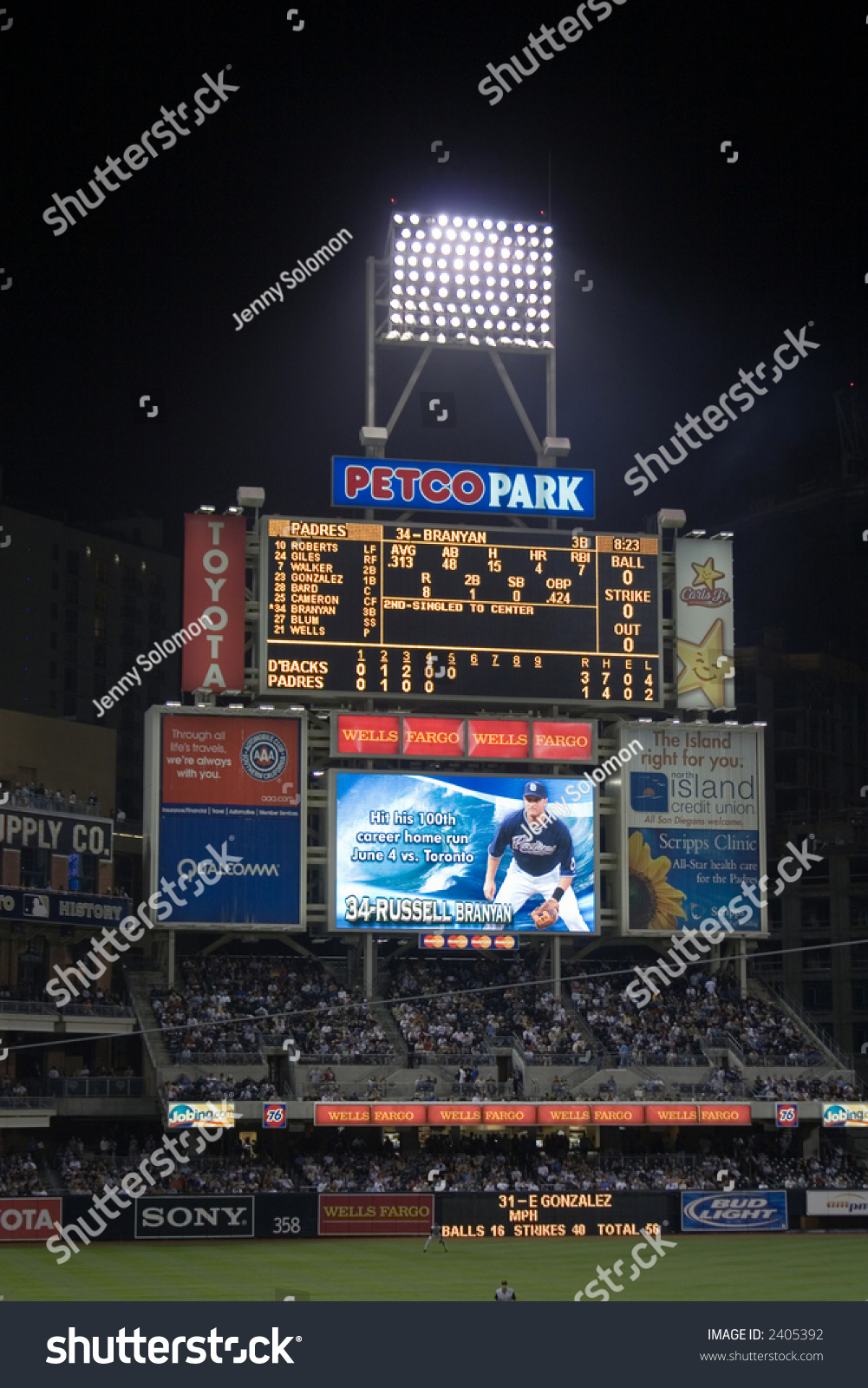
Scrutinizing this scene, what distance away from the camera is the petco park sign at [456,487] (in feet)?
189

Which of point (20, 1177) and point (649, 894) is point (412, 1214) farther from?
point (649, 894)

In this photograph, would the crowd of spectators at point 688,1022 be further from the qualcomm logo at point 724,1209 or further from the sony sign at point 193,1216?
the sony sign at point 193,1216

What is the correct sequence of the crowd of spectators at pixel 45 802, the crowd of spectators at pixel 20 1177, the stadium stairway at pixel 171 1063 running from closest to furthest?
the crowd of spectators at pixel 20 1177 → the stadium stairway at pixel 171 1063 → the crowd of spectators at pixel 45 802

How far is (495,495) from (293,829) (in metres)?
11.7

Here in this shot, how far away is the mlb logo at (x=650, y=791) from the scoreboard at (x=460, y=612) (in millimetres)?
2876

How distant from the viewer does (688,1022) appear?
2330 inches

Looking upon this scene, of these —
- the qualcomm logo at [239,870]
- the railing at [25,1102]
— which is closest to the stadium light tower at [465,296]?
the qualcomm logo at [239,870]

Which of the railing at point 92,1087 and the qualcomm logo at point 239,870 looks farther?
the qualcomm logo at point 239,870

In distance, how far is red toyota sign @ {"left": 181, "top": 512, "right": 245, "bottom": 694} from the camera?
2240 inches

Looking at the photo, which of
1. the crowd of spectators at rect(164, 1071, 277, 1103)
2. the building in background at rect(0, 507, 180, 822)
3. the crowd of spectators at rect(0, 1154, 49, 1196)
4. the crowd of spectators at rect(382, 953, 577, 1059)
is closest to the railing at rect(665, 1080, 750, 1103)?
the crowd of spectators at rect(382, 953, 577, 1059)

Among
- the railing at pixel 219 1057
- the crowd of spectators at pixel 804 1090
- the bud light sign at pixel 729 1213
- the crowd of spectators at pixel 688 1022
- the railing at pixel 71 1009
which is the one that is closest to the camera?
the bud light sign at pixel 729 1213

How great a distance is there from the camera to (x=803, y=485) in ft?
377
